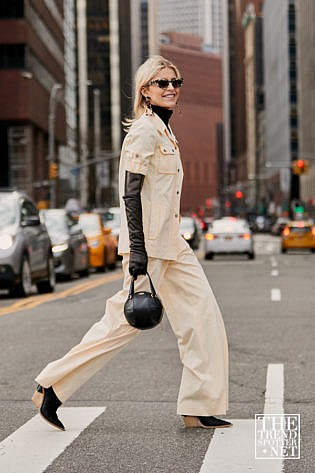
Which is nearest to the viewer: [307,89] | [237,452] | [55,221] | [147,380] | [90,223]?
[237,452]

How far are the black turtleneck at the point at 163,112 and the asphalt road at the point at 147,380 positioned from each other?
172cm

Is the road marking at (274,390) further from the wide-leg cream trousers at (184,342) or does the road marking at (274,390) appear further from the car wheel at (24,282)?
the car wheel at (24,282)

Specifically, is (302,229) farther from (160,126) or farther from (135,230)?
(135,230)

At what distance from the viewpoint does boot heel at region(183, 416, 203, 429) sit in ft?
21.5

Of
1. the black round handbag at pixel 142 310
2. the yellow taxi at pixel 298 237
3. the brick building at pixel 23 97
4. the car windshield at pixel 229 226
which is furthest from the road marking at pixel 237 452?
the brick building at pixel 23 97

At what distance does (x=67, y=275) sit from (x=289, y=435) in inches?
776

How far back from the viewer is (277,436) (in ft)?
20.7

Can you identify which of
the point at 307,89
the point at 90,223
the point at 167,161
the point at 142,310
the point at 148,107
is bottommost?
the point at 90,223

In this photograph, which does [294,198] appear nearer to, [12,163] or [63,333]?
[12,163]

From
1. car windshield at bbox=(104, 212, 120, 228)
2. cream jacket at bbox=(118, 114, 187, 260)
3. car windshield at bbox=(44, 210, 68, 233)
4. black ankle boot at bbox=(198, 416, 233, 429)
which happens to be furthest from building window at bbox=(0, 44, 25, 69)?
black ankle boot at bbox=(198, 416, 233, 429)

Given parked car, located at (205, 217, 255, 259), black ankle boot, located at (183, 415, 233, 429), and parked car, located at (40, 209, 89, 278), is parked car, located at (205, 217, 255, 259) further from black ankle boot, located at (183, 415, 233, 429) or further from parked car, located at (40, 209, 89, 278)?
black ankle boot, located at (183, 415, 233, 429)

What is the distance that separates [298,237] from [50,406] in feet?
147

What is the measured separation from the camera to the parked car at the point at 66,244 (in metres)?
24.7

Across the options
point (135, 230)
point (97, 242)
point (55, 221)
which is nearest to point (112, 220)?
point (97, 242)
